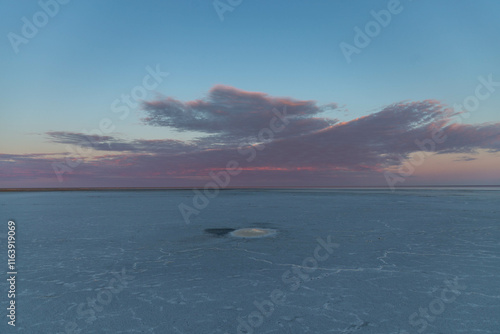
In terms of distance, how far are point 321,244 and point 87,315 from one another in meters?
8.00

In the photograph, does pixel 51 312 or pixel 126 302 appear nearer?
pixel 51 312

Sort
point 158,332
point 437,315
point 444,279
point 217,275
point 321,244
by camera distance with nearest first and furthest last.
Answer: point 158,332 → point 437,315 → point 444,279 → point 217,275 → point 321,244

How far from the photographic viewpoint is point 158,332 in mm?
4719

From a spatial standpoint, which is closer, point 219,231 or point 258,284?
point 258,284

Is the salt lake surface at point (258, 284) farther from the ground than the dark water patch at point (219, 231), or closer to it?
farther from the ground

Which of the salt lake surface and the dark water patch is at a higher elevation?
the salt lake surface

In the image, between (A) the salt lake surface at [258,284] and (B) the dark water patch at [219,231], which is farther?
(B) the dark water patch at [219,231]

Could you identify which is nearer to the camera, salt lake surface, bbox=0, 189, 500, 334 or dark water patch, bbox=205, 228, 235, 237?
salt lake surface, bbox=0, 189, 500, 334

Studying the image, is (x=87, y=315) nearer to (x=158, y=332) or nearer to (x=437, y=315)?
(x=158, y=332)

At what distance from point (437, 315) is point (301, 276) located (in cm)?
296

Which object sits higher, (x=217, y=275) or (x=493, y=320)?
(x=493, y=320)

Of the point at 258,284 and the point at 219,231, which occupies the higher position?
the point at 258,284

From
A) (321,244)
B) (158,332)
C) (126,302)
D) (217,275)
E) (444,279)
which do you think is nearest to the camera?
(158,332)

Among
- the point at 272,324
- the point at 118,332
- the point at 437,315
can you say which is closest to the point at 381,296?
the point at 437,315
